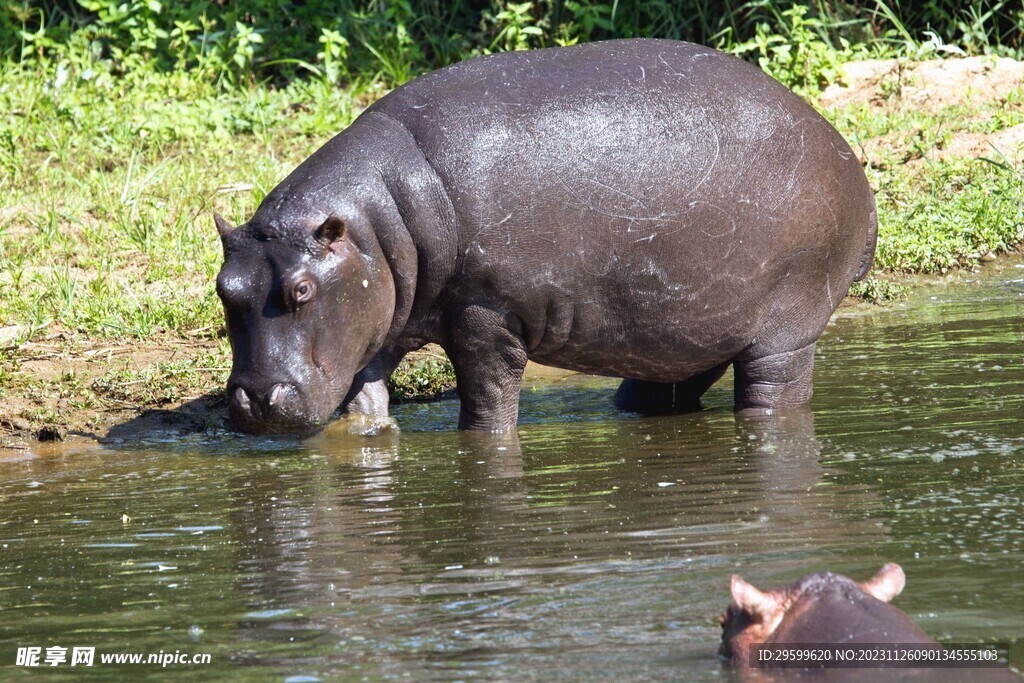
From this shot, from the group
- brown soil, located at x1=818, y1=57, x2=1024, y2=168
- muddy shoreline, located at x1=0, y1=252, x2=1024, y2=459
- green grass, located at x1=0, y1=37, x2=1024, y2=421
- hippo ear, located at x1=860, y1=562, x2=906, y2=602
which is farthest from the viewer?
brown soil, located at x1=818, y1=57, x2=1024, y2=168

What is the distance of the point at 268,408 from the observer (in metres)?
5.85

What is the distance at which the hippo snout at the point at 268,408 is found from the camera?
5840 millimetres

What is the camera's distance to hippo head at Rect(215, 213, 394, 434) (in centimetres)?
583

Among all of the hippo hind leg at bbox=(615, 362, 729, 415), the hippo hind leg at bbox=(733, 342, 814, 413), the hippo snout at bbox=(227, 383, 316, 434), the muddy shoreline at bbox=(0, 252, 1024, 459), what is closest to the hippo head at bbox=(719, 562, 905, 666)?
the hippo snout at bbox=(227, 383, 316, 434)

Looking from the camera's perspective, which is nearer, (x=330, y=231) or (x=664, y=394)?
(x=330, y=231)

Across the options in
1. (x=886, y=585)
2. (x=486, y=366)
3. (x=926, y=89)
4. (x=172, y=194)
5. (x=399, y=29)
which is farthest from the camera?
(x=399, y=29)

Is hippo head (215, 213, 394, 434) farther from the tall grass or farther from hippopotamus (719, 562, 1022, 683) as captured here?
the tall grass

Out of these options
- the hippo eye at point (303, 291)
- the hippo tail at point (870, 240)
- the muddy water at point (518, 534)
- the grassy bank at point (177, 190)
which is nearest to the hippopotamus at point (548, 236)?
the hippo eye at point (303, 291)

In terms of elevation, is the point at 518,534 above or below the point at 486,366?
below

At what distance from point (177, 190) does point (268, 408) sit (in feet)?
13.3

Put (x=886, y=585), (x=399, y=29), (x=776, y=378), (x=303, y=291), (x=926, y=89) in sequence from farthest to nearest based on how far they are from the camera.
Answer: (x=399, y=29) < (x=926, y=89) < (x=776, y=378) < (x=303, y=291) < (x=886, y=585)

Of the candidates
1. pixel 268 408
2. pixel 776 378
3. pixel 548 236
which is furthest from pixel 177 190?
pixel 776 378

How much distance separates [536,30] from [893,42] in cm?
283

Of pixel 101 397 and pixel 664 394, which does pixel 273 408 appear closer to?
pixel 101 397
